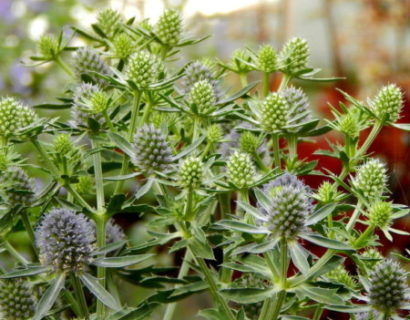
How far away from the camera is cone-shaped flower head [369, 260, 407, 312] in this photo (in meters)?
0.96

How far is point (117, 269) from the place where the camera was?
1.16m

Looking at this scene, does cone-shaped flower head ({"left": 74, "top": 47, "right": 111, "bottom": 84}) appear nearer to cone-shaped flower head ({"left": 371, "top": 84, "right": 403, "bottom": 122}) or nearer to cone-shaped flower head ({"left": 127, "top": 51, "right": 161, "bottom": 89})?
cone-shaped flower head ({"left": 127, "top": 51, "right": 161, "bottom": 89})

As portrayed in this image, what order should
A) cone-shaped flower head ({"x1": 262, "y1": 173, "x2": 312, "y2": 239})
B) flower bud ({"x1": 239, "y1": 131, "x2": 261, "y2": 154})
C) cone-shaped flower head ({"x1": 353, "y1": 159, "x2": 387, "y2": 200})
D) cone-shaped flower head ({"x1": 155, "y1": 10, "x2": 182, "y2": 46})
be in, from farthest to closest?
cone-shaped flower head ({"x1": 155, "y1": 10, "x2": 182, "y2": 46}) → flower bud ({"x1": 239, "y1": 131, "x2": 261, "y2": 154}) → cone-shaped flower head ({"x1": 353, "y1": 159, "x2": 387, "y2": 200}) → cone-shaped flower head ({"x1": 262, "y1": 173, "x2": 312, "y2": 239})

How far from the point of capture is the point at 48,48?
50.8 inches

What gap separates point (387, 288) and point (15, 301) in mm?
487

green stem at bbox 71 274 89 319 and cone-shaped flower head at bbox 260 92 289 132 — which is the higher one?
cone-shaped flower head at bbox 260 92 289 132

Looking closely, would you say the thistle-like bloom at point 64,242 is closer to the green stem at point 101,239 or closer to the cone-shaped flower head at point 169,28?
the green stem at point 101,239

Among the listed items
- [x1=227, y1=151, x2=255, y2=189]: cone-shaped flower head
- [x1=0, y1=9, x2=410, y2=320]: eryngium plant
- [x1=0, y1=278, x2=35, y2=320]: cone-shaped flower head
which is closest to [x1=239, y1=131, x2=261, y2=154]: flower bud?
[x1=0, y1=9, x2=410, y2=320]: eryngium plant

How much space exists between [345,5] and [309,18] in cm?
24

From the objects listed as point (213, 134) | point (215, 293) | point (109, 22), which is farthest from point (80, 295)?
point (109, 22)

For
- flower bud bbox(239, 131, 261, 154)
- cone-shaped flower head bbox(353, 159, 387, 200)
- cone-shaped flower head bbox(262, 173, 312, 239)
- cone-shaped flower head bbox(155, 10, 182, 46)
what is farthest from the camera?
cone-shaped flower head bbox(155, 10, 182, 46)

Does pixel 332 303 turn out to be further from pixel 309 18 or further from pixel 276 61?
pixel 309 18

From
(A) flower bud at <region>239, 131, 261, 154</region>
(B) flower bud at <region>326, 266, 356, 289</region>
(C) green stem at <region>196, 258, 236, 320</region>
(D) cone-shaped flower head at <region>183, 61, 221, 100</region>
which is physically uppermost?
(D) cone-shaped flower head at <region>183, 61, 221, 100</region>

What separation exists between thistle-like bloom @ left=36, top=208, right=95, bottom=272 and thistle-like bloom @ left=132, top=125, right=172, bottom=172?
11cm
